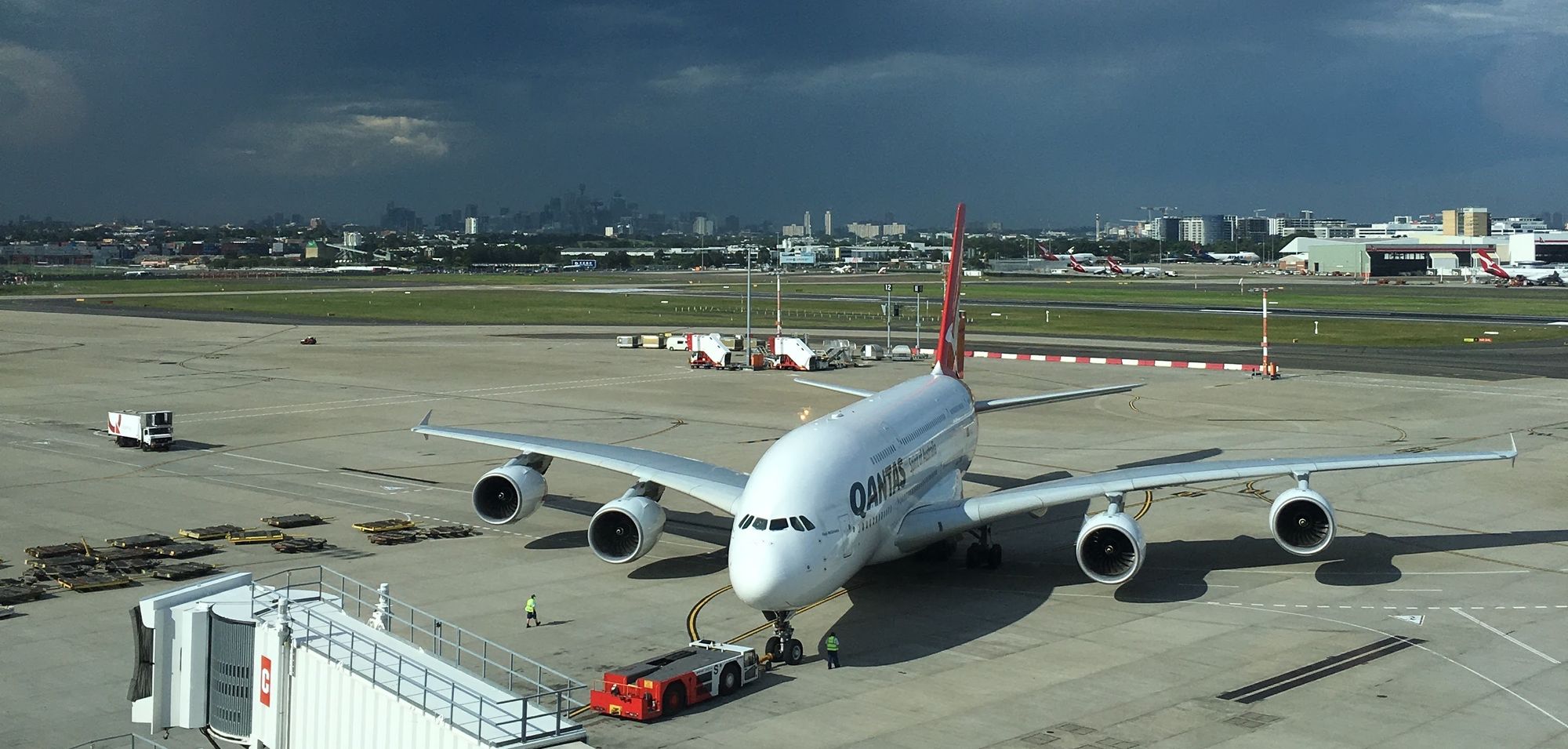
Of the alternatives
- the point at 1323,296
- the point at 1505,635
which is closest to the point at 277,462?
the point at 1505,635

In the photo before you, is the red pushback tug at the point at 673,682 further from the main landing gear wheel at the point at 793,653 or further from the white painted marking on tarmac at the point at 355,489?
the white painted marking on tarmac at the point at 355,489

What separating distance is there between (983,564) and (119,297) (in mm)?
165819

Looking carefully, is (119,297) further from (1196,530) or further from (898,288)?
(1196,530)

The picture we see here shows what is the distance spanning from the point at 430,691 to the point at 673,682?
843 centimetres

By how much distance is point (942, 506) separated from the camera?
Answer: 3519cm

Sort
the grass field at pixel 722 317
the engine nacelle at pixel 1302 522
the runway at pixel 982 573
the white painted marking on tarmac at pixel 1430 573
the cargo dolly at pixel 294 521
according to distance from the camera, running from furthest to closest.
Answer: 1. the grass field at pixel 722 317
2. the cargo dolly at pixel 294 521
3. the white painted marking on tarmac at pixel 1430 573
4. the engine nacelle at pixel 1302 522
5. the runway at pixel 982 573

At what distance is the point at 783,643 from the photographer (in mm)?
28641

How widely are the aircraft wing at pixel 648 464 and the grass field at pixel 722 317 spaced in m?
78.7

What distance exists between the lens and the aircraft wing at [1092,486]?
3372 cm

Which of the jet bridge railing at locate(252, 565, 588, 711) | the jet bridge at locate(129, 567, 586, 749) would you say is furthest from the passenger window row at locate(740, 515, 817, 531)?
the jet bridge at locate(129, 567, 586, 749)

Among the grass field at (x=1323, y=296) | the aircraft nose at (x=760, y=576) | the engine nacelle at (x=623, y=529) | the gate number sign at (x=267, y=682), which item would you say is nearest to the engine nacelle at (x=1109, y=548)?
the aircraft nose at (x=760, y=576)

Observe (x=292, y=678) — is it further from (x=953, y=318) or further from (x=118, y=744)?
(x=953, y=318)

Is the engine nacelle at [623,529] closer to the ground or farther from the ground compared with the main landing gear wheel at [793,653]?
farther from the ground

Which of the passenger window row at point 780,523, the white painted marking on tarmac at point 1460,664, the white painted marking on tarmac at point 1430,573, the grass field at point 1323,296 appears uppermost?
the grass field at point 1323,296
